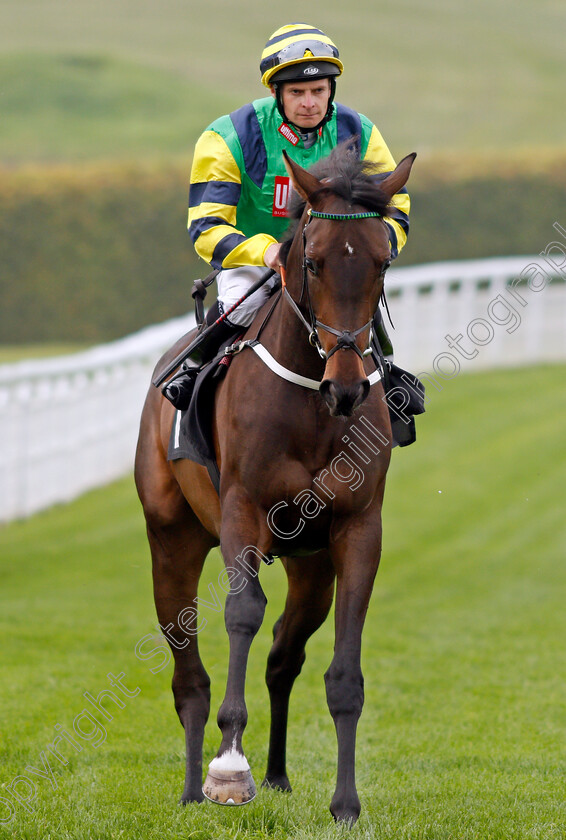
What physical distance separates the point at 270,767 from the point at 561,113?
40129mm

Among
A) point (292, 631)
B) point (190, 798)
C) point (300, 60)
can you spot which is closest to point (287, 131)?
point (300, 60)

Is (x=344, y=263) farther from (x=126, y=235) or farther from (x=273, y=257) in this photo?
(x=126, y=235)

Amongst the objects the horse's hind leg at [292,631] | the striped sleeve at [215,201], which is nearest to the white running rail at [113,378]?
the horse's hind leg at [292,631]

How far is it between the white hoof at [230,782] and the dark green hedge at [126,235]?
19985 mm

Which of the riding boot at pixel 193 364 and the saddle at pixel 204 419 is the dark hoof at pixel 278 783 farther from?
the riding boot at pixel 193 364

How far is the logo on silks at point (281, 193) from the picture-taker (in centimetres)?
484

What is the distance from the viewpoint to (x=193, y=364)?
5.05 metres

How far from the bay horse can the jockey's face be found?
434 mm

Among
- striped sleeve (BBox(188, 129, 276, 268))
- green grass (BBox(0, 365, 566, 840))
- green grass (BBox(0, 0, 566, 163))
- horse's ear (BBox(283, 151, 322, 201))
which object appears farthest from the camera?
green grass (BBox(0, 0, 566, 163))

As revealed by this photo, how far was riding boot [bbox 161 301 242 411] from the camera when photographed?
4977 mm

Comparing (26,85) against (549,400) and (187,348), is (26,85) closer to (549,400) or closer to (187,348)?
(549,400)

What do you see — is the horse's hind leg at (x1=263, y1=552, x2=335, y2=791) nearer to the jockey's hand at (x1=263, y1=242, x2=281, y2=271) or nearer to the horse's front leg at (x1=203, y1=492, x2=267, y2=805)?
the horse's front leg at (x1=203, y1=492, x2=267, y2=805)

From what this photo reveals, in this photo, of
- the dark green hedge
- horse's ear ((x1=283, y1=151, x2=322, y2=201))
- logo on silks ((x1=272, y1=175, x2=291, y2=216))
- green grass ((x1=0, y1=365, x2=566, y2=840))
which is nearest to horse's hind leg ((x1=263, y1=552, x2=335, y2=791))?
green grass ((x1=0, y1=365, x2=566, y2=840))

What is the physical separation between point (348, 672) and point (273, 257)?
4.95 feet
